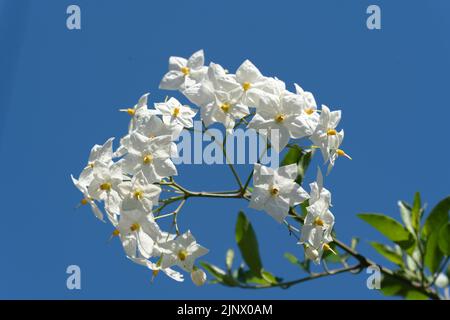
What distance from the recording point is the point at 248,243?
2115 millimetres

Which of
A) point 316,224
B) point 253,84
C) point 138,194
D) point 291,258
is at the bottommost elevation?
point 291,258

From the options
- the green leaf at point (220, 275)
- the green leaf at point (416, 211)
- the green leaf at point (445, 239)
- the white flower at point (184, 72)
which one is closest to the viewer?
the white flower at point (184, 72)

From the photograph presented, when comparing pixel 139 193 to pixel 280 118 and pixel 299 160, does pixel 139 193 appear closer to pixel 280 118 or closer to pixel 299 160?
pixel 280 118

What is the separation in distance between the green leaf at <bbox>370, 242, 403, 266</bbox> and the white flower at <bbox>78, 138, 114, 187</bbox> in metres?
1.19

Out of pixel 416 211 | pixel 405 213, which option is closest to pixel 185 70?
pixel 416 211

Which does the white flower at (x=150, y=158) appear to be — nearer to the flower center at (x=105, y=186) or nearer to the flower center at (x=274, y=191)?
the flower center at (x=105, y=186)

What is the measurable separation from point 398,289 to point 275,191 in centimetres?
84

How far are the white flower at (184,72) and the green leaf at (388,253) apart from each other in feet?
3.31

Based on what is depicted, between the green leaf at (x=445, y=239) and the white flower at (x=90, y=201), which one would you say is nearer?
the white flower at (x=90, y=201)

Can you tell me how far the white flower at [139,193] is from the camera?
4.55 feet

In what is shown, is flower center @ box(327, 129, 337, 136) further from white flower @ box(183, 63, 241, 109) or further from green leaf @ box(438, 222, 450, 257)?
green leaf @ box(438, 222, 450, 257)

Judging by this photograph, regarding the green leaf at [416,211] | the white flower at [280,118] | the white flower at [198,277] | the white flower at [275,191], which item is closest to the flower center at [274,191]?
the white flower at [275,191]

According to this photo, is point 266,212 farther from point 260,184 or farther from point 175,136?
point 175,136

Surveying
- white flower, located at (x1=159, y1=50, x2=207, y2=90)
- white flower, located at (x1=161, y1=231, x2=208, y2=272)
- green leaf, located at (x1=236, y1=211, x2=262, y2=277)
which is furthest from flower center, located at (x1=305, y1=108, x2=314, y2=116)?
green leaf, located at (x1=236, y1=211, x2=262, y2=277)
